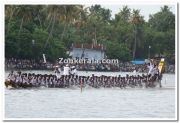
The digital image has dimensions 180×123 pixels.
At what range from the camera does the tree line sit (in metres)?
20.0

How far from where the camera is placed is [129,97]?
20438 mm

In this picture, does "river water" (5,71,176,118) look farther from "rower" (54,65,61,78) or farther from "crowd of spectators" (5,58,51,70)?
"crowd of spectators" (5,58,51,70)

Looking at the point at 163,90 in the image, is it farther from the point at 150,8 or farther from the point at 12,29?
the point at 12,29

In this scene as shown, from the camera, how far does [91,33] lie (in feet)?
67.5

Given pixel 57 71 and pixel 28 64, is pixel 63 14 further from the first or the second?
pixel 57 71

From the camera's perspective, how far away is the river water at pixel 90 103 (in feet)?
63.5

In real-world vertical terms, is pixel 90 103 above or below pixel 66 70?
below

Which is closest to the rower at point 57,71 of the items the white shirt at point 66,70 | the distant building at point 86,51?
the white shirt at point 66,70

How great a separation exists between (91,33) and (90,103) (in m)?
1.36

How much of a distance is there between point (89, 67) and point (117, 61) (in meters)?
0.57

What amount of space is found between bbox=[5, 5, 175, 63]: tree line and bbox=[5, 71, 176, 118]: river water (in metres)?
0.68

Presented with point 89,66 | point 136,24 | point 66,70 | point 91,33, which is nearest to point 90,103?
point 89,66

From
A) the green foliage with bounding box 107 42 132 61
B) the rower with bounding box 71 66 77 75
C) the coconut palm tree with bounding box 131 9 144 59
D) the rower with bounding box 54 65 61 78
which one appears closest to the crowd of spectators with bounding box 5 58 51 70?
the rower with bounding box 54 65 61 78

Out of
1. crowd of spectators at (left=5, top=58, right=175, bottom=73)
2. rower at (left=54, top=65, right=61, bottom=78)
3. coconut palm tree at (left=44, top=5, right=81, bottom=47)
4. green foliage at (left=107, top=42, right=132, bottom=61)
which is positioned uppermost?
coconut palm tree at (left=44, top=5, right=81, bottom=47)
